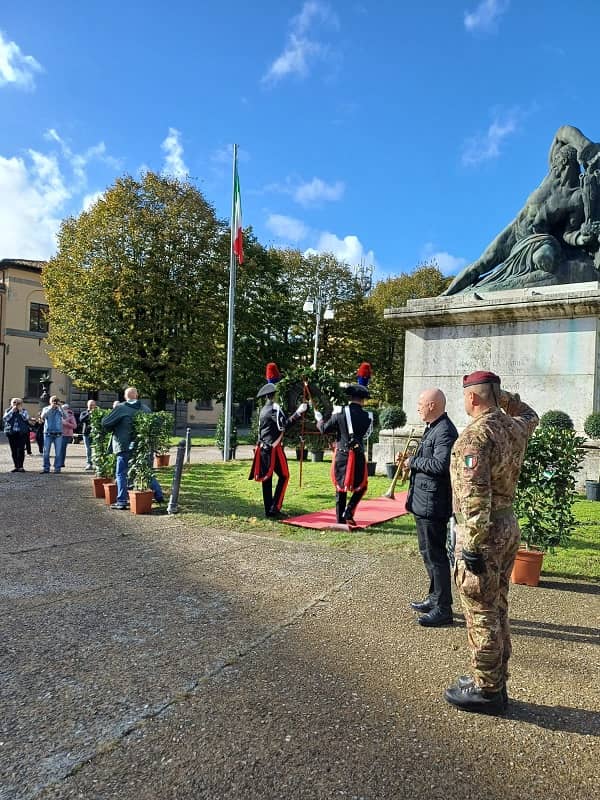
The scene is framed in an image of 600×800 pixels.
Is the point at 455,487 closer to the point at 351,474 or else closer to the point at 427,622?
the point at 427,622

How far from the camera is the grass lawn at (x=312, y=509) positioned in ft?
22.7

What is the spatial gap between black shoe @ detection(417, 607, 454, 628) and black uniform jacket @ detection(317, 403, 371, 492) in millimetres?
3528

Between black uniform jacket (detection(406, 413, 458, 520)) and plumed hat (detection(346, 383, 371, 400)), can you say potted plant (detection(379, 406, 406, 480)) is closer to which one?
plumed hat (detection(346, 383, 371, 400))

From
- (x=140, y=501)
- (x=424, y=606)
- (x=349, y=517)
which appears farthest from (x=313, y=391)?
(x=424, y=606)

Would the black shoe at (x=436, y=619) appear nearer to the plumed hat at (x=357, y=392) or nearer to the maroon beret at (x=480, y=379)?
the maroon beret at (x=480, y=379)

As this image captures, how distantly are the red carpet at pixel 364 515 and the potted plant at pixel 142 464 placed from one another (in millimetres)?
2263

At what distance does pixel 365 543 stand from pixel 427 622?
2.76 meters

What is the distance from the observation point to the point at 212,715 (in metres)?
3.12

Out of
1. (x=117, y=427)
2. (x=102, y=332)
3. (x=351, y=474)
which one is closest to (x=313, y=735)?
(x=351, y=474)

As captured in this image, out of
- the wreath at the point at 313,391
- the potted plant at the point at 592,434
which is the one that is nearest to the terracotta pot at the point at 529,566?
the potted plant at the point at 592,434

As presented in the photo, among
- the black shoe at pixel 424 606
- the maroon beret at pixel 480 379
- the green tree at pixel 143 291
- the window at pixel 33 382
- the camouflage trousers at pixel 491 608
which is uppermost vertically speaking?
the green tree at pixel 143 291

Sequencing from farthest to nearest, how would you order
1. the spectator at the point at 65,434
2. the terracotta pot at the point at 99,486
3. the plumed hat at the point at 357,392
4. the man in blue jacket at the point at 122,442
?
the spectator at the point at 65,434 → the terracotta pot at the point at 99,486 → the man in blue jacket at the point at 122,442 → the plumed hat at the point at 357,392

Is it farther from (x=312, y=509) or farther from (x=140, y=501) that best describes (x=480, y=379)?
(x=140, y=501)

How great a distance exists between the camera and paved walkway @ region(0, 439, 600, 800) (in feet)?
8.57
